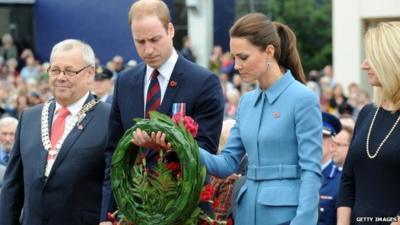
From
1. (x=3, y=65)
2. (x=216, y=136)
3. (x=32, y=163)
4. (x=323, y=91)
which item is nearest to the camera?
(x=216, y=136)

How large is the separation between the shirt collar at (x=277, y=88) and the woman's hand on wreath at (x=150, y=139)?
2.00ft

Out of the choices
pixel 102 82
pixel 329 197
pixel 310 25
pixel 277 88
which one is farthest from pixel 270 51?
pixel 310 25

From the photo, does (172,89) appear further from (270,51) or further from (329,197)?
(329,197)

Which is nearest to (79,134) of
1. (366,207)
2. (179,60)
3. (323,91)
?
(179,60)

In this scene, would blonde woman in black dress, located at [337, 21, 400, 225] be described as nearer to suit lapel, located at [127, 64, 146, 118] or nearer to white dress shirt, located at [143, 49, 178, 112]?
white dress shirt, located at [143, 49, 178, 112]

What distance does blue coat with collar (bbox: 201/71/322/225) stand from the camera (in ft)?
17.6

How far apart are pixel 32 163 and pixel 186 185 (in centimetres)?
170

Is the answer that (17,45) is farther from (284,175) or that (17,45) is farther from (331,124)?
(284,175)

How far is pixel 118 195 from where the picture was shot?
555 cm

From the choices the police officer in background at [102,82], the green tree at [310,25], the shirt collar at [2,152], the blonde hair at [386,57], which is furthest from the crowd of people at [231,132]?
the green tree at [310,25]

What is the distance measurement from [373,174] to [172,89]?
1215 mm

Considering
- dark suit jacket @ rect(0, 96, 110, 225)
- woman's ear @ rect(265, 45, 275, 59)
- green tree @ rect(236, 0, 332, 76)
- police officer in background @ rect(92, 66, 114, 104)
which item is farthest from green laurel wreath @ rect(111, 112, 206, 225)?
green tree @ rect(236, 0, 332, 76)

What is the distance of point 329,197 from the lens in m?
7.77

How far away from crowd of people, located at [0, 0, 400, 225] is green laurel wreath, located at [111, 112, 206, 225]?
94 millimetres
